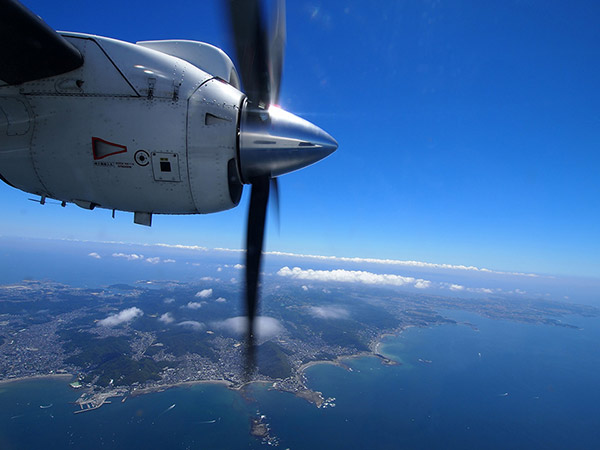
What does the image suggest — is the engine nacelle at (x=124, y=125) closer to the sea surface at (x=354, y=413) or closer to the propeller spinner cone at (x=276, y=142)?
the propeller spinner cone at (x=276, y=142)

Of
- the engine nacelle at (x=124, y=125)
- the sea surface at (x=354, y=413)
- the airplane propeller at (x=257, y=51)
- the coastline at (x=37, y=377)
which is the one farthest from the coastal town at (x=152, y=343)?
the airplane propeller at (x=257, y=51)

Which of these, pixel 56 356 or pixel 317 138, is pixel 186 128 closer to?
pixel 317 138

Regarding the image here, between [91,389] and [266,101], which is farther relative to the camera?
[91,389]

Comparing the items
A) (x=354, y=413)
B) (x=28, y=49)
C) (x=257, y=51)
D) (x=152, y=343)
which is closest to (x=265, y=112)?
(x=257, y=51)

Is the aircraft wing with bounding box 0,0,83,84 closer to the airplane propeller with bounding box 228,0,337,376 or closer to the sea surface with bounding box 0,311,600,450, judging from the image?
the airplane propeller with bounding box 228,0,337,376

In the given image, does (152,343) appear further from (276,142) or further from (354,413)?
(276,142)

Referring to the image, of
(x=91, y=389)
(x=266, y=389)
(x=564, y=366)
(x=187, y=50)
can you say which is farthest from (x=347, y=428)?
(x=564, y=366)
